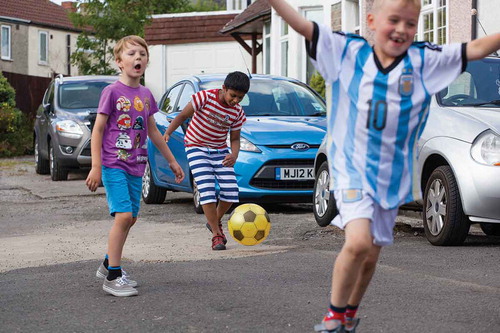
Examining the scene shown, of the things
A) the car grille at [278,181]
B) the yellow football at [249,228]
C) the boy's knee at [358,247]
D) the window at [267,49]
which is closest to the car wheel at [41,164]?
the car grille at [278,181]

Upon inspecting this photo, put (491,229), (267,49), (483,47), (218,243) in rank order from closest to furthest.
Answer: (483,47) < (218,243) < (491,229) < (267,49)

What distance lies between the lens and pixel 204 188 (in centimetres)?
938

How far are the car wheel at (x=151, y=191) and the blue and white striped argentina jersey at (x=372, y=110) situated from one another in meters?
9.08

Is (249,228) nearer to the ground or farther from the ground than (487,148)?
nearer to the ground

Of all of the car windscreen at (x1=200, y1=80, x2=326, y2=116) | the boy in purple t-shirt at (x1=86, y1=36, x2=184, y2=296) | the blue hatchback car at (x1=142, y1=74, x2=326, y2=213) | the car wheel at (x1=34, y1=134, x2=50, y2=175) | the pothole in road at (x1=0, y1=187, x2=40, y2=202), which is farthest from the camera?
the car wheel at (x1=34, y1=134, x2=50, y2=175)

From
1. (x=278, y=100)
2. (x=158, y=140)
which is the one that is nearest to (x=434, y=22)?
(x=278, y=100)

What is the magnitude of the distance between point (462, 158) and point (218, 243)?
2.20m

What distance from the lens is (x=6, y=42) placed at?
58062mm

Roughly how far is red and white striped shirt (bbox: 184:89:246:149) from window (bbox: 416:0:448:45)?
9542mm

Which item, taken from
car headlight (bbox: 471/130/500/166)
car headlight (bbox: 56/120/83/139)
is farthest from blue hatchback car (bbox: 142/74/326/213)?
car headlight (bbox: 56/120/83/139)

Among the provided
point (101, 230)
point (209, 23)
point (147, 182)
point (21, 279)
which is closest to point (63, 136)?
point (147, 182)

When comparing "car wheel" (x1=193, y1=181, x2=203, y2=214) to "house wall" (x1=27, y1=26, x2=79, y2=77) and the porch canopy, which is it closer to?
the porch canopy

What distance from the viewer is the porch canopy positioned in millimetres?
31594

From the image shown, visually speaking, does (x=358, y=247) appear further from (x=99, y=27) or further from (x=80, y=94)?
(x=99, y=27)
